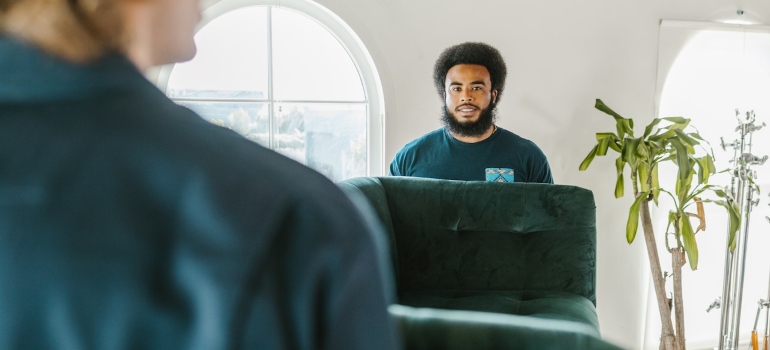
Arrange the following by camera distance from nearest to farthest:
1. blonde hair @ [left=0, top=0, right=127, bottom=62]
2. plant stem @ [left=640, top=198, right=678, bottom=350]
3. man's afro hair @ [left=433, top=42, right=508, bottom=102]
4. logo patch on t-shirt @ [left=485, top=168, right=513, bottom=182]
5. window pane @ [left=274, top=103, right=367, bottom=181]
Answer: blonde hair @ [left=0, top=0, right=127, bottom=62] → logo patch on t-shirt @ [left=485, top=168, right=513, bottom=182] → man's afro hair @ [left=433, top=42, right=508, bottom=102] → window pane @ [left=274, top=103, right=367, bottom=181] → plant stem @ [left=640, top=198, right=678, bottom=350]

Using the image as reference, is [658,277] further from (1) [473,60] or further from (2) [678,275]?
(1) [473,60]

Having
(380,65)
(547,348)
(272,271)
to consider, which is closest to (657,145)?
(380,65)

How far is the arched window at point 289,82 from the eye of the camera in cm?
295

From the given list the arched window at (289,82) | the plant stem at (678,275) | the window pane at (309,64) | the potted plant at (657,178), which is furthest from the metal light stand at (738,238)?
the window pane at (309,64)

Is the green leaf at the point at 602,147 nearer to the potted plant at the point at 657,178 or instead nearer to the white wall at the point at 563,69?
the potted plant at the point at 657,178

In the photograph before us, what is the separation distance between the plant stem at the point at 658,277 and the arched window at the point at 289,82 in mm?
1339

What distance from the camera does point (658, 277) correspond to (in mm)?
3396

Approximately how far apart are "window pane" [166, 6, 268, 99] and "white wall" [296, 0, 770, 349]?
1.13ft

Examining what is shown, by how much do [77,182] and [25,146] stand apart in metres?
0.03

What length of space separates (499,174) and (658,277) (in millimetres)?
1235

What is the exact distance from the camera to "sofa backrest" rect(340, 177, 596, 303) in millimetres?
2014

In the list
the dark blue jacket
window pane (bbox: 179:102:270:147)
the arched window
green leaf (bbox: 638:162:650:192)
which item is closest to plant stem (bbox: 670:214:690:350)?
green leaf (bbox: 638:162:650:192)

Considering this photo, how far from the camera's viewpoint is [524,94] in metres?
3.38

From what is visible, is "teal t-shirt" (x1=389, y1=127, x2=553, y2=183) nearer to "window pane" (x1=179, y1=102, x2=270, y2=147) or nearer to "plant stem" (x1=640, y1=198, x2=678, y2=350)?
"window pane" (x1=179, y1=102, x2=270, y2=147)
